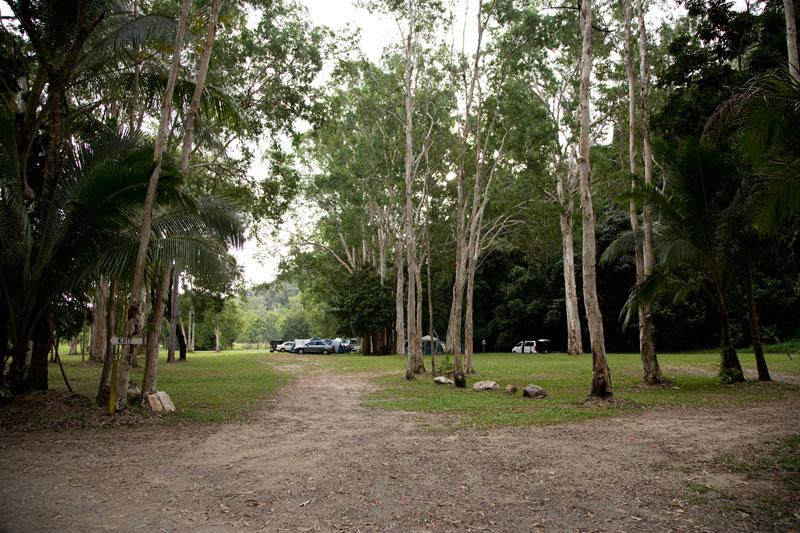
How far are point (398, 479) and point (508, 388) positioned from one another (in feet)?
25.7

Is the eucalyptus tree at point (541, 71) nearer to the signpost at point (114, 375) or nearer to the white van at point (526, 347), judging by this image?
the signpost at point (114, 375)

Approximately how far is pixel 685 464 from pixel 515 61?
13.3 meters

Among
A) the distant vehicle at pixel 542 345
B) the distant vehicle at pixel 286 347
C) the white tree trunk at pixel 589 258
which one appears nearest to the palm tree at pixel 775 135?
the white tree trunk at pixel 589 258

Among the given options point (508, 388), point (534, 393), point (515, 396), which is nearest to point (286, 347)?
point (508, 388)

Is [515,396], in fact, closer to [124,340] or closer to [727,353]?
[727,353]

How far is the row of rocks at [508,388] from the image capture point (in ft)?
37.8

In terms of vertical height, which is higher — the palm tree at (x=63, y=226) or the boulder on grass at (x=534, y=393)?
the palm tree at (x=63, y=226)

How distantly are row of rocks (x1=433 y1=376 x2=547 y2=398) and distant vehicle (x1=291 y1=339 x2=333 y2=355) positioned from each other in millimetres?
30986

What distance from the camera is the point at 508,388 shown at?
41.2 ft

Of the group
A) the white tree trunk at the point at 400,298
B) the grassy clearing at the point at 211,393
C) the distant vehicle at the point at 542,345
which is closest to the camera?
the grassy clearing at the point at 211,393

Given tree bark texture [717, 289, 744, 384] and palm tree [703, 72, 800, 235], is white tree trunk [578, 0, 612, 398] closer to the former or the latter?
tree bark texture [717, 289, 744, 384]

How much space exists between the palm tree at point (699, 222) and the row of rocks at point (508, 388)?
10.3 ft

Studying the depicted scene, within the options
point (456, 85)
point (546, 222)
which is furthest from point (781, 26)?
point (546, 222)

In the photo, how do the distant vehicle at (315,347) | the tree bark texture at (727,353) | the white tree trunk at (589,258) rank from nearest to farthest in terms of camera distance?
the white tree trunk at (589,258) → the tree bark texture at (727,353) → the distant vehicle at (315,347)
